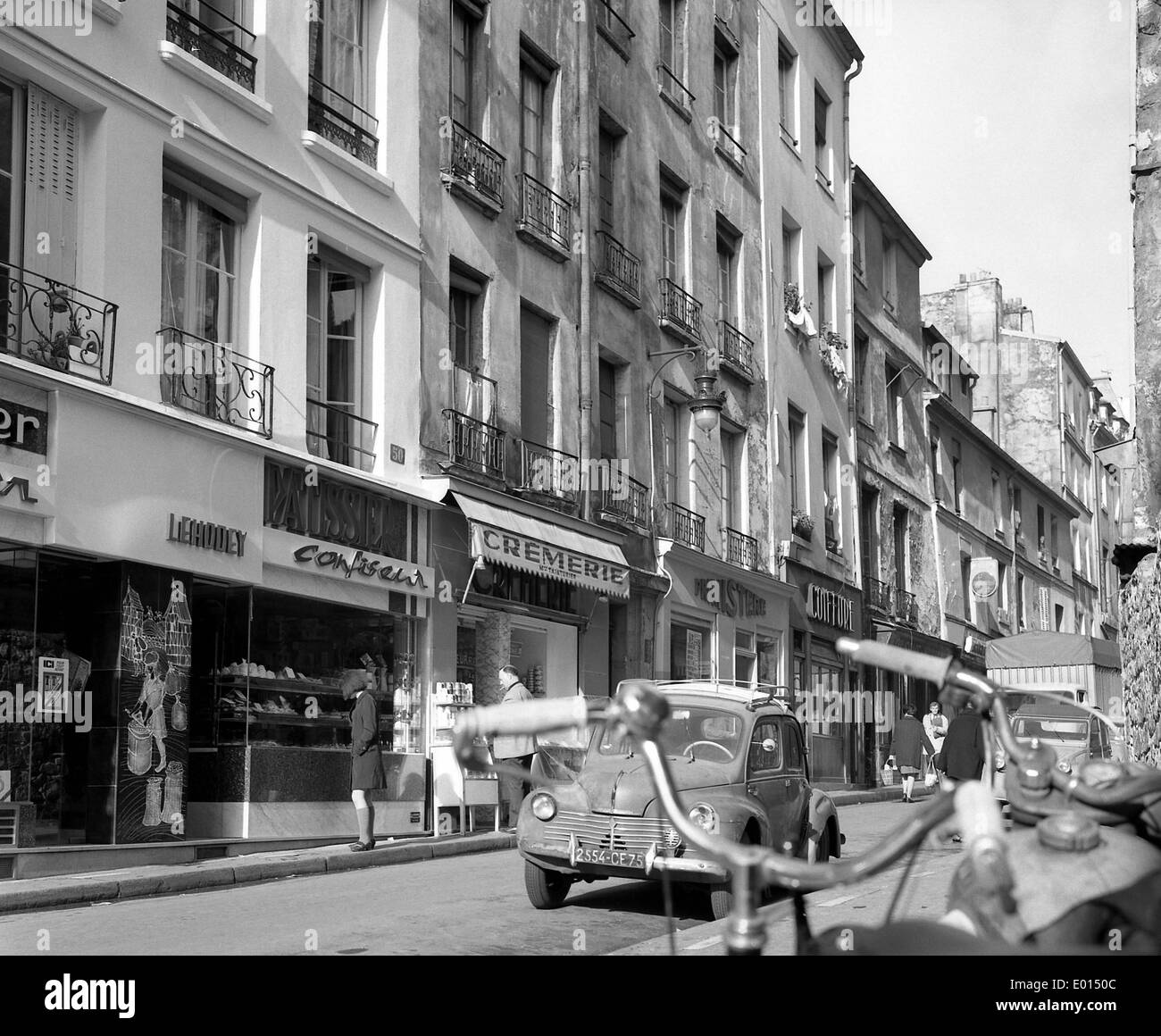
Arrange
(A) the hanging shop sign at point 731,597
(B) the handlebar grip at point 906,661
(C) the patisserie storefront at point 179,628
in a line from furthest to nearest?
1. (A) the hanging shop sign at point 731,597
2. (C) the patisserie storefront at point 179,628
3. (B) the handlebar grip at point 906,661

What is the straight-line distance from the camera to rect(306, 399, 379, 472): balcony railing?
17078mm

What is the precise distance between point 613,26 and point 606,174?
8.50 feet

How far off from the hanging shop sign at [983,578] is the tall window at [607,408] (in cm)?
2441

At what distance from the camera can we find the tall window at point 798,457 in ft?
105

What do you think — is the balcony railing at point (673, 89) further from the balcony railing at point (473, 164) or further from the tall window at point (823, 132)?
the tall window at point (823, 132)

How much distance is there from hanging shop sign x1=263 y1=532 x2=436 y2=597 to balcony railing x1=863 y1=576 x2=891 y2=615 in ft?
66.7

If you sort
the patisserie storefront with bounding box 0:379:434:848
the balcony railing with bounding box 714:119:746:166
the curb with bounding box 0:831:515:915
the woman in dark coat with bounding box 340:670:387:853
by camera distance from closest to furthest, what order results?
the curb with bounding box 0:831:515:915
the patisserie storefront with bounding box 0:379:434:848
the woman in dark coat with bounding box 340:670:387:853
the balcony railing with bounding box 714:119:746:166

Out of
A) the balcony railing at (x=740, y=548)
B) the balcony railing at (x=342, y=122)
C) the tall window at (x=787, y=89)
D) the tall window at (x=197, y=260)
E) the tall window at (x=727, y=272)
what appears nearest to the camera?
the tall window at (x=197, y=260)

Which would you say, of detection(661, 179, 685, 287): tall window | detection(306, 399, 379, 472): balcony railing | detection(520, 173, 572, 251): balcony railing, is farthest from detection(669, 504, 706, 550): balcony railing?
detection(306, 399, 379, 472): balcony railing

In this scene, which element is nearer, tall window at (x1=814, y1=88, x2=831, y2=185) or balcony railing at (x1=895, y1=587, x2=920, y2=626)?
tall window at (x1=814, y1=88, x2=831, y2=185)

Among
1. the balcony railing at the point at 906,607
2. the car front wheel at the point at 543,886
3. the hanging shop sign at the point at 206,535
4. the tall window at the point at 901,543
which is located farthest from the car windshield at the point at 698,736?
the tall window at the point at 901,543

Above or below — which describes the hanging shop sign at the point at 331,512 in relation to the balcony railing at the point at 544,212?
below

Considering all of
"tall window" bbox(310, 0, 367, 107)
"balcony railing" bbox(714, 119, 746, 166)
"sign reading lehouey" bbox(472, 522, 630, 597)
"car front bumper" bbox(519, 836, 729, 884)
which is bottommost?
"car front bumper" bbox(519, 836, 729, 884)

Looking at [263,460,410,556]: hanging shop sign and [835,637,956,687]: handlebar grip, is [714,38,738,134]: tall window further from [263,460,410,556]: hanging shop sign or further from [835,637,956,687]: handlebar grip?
[835,637,956,687]: handlebar grip
